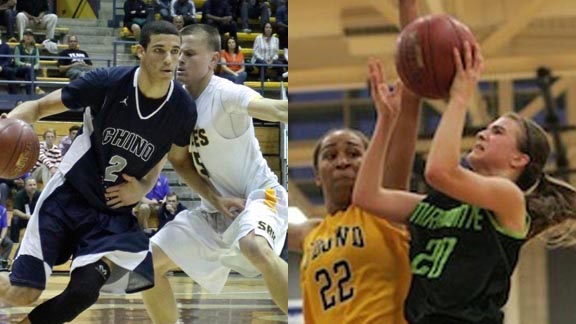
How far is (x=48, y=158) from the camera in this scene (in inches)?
340

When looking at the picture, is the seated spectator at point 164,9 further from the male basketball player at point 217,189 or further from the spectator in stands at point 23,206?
the male basketball player at point 217,189

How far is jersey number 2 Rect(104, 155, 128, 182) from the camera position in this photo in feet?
11.6

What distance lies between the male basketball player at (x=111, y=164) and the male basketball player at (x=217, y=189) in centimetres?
24

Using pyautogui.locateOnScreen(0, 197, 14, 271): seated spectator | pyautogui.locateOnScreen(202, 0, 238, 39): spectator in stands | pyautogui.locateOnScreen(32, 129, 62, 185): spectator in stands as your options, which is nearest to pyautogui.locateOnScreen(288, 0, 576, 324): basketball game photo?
pyautogui.locateOnScreen(0, 197, 14, 271): seated spectator

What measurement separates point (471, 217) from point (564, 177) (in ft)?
0.80

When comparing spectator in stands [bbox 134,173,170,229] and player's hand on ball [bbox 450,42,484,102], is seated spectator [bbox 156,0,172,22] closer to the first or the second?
spectator in stands [bbox 134,173,170,229]

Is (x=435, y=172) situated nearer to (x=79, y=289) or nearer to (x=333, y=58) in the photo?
(x=333, y=58)

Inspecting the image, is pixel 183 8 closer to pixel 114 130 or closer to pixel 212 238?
pixel 212 238

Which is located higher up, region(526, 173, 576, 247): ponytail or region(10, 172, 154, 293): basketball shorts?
region(526, 173, 576, 247): ponytail

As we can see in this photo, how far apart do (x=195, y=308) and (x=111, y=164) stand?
2.44 meters

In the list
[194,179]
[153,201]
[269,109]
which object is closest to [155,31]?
[269,109]

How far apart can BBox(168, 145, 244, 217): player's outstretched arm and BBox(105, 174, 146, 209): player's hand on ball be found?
0.27m

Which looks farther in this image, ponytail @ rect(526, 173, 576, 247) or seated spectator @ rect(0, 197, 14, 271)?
seated spectator @ rect(0, 197, 14, 271)

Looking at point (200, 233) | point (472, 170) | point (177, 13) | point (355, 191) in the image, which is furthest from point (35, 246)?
point (177, 13)
